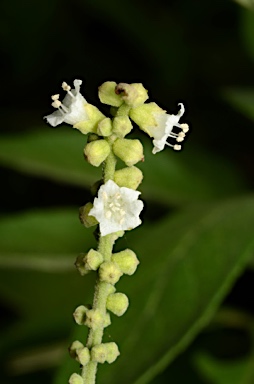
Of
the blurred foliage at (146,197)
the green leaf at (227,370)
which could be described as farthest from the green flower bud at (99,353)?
the green leaf at (227,370)

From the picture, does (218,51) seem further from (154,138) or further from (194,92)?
(154,138)

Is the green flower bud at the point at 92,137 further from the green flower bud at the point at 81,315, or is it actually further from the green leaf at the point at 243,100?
the green leaf at the point at 243,100

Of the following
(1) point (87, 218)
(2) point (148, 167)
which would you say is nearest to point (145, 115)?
(1) point (87, 218)

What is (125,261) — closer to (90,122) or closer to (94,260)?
(94,260)

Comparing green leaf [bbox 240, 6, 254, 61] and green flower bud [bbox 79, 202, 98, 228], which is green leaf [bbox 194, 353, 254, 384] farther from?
green flower bud [bbox 79, 202, 98, 228]

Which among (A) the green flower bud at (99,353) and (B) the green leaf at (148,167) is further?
(B) the green leaf at (148,167)
